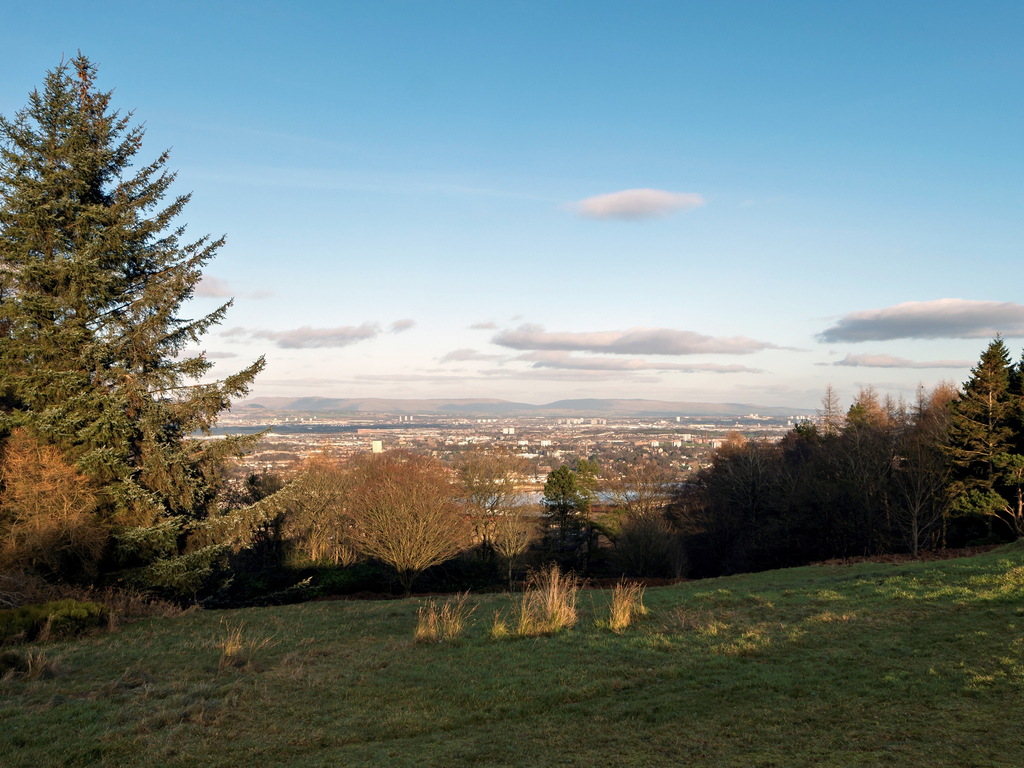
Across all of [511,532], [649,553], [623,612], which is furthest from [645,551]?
[623,612]

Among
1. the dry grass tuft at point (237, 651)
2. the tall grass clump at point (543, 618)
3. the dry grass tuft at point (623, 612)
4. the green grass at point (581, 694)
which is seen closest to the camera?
the green grass at point (581, 694)

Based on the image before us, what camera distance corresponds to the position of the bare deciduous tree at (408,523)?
26812 millimetres

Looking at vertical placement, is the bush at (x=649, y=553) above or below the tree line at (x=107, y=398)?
below

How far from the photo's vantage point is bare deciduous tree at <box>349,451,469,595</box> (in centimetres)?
2681

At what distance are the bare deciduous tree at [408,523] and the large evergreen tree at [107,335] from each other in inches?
435

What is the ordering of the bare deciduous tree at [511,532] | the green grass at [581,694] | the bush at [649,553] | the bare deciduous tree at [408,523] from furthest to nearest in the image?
the bush at [649,553], the bare deciduous tree at [511,532], the bare deciduous tree at [408,523], the green grass at [581,694]

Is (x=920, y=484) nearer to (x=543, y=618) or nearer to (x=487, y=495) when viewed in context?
(x=487, y=495)

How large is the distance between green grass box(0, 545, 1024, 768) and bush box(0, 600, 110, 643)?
0.50 metres

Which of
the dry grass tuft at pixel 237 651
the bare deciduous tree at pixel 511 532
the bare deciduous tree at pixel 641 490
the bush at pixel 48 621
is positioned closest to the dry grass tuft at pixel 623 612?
the dry grass tuft at pixel 237 651

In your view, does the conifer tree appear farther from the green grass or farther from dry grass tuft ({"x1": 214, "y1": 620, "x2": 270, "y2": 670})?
dry grass tuft ({"x1": 214, "y1": 620, "x2": 270, "y2": 670})

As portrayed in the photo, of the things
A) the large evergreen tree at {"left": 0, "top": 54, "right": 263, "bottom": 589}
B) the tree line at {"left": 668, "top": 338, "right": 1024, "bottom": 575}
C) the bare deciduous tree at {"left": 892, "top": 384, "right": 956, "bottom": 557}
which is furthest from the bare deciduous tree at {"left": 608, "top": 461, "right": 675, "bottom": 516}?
the large evergreen tree at {"left": 0, "top": 54, "right": 263, "bottom": 589}

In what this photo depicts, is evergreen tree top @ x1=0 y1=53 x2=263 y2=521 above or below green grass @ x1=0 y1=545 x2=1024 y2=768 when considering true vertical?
above

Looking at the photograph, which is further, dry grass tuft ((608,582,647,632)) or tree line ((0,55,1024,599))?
tree line ((0,55,1024,599))

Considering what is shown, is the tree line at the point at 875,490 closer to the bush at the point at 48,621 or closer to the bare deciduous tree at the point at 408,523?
the bare deciduous tree at the point at 408,523
